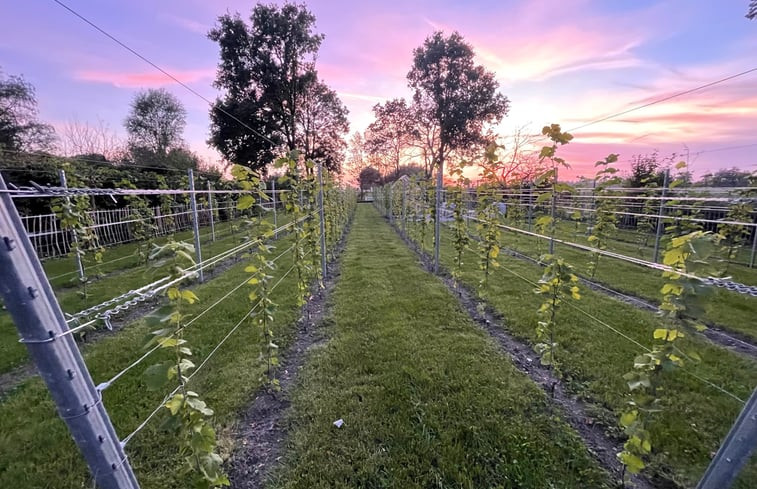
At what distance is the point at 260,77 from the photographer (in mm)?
17125

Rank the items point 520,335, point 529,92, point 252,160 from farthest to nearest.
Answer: point 252,160 → point 529,92 → point 520,335

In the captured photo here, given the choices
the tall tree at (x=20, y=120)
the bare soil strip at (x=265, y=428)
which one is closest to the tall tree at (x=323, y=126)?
the tall tree at (x=20, y=120)

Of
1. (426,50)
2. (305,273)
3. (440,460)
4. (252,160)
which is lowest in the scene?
(440,460)

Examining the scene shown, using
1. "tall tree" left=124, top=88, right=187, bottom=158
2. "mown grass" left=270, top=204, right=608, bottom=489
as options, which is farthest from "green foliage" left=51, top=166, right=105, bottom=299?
"tall tree" left=124, top=88, right=187, bottom=158

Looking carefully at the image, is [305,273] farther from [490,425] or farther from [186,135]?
[186,135]

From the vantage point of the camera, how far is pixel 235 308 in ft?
13.4

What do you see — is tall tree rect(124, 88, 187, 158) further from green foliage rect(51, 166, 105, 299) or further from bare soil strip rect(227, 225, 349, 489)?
bare soil strip rect(227, 225, 349, 489)

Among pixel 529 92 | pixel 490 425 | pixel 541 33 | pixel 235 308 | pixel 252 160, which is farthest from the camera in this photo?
pixel 252 160

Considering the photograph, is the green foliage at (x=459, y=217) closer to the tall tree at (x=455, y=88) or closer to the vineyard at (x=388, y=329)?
the vineyard at (x=388, y=329)

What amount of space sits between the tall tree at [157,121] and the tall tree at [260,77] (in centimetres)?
370

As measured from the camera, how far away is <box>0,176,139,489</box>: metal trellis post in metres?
0.82

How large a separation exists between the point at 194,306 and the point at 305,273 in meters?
1.90

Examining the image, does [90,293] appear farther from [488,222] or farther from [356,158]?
[356,158]

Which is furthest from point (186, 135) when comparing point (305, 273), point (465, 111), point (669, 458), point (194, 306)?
point (669, 458)
